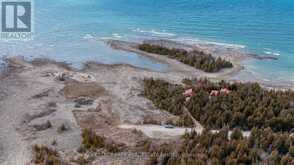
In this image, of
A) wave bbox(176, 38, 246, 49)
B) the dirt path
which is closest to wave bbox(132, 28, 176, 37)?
wave bbox(176, 38, 246, 49)

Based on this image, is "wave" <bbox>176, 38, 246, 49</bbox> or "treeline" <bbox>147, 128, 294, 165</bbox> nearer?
"treeline" <bbox>147, 128, 294, 165</bbox>

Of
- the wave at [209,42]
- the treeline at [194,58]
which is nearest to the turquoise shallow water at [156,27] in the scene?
the wave at [209,42]

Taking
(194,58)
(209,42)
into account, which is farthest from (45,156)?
(209,42)

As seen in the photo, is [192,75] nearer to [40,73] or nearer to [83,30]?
[40,73]

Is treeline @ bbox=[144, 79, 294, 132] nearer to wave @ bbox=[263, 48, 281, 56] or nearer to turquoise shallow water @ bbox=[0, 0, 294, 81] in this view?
turquoise shallow water @ bbox=[0, 0, 294, 81]

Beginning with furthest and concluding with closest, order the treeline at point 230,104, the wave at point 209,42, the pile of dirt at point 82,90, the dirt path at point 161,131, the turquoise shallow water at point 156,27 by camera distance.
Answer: the wave at point 209,42 → the turquoise shallow water at point 156,27 → the pile of dirt at point 82,90 → the treeline at point 230,104 → the dirt path at point 161,131

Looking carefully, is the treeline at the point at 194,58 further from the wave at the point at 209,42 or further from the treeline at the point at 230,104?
the treeline at the point at 230,104

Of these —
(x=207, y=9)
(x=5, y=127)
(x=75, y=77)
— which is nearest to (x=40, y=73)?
(x=75, y=77)
